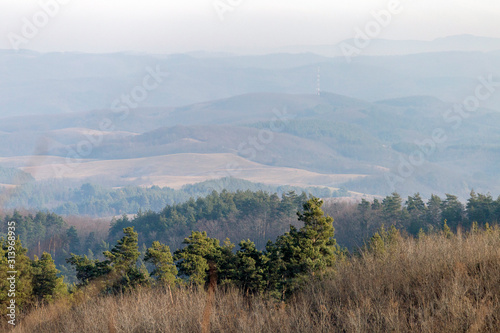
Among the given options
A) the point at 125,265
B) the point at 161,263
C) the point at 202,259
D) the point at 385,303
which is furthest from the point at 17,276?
the point at 385,303

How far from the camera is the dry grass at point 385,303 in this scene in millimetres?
8897

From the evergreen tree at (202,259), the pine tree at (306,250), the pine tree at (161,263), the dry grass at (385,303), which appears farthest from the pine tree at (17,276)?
the dry grass at (385,303)

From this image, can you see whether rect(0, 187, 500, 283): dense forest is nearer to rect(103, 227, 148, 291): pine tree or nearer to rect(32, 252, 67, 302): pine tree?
rect(103, 227, 148, 291): pine tree

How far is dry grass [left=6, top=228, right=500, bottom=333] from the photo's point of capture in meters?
8.90

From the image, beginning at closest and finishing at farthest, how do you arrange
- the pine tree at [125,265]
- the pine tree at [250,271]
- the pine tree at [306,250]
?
the pine tree at [306,250] < the pine tree at [250,271] < the pine tree at [125,265]

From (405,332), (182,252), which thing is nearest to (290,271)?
→ (182,252)

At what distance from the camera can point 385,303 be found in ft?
32.2

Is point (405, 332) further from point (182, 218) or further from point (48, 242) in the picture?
point (48, 242)

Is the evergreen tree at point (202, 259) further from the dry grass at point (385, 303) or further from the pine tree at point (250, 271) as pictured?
the dry grass at point (385, 303)

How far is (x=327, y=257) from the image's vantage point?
74.5ft

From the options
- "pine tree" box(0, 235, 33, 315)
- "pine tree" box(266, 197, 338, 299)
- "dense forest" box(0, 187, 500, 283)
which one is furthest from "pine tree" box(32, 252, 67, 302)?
"dense forest" box(0, 187, 500, 283)

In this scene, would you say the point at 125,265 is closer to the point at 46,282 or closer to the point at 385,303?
the point at 46,282

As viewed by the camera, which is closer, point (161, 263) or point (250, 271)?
point (250, 271)

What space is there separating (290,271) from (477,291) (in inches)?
534
